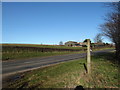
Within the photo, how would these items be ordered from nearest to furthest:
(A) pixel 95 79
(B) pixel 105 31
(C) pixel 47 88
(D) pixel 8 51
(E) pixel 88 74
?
1. (C) pixel 47 88
2. (A) pixel 95 79
3. (E) pixel 88 74
4. (B) pixel 105 31
5. (D) pixel 8 51

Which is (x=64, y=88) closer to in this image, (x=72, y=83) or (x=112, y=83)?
(x=72, y=83)

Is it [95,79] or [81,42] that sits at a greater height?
[81,42]

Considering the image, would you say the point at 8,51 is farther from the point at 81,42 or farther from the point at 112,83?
the point at 112,83

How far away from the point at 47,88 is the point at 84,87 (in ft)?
5.17

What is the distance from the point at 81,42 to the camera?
261 inches

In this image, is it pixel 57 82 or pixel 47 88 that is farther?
pixel 57 82

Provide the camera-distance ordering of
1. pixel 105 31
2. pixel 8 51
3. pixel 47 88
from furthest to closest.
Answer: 1. pixel 8 51
2. pixel 105 31
3. pixel 47 88

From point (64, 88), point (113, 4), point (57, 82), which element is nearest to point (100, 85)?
point (64, 88)

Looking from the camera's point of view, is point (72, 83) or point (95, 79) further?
point (95, 79)

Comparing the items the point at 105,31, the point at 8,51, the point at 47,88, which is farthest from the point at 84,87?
the point at 8,51

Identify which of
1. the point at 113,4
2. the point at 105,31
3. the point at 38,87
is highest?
the point at 113,4

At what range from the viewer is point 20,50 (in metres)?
23.7

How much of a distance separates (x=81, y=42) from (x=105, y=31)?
9.33m

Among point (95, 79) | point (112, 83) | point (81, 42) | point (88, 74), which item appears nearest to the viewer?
point (112, 83)
